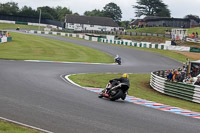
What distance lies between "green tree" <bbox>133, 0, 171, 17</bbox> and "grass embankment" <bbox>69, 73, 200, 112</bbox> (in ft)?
366

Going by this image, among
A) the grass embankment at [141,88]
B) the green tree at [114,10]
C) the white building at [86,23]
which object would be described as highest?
the green tree at [114,10]

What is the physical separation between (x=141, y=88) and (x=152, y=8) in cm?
11817

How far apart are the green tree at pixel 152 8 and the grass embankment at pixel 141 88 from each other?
112 metres

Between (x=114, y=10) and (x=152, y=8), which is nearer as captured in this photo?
(x=152, y=8)

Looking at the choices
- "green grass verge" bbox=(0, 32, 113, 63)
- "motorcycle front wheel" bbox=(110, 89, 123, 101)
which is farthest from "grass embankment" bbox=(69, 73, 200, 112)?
"green grass verge" bbox=(0, 32, 113, 63)

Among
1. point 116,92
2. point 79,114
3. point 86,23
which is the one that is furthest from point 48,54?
point 86,23

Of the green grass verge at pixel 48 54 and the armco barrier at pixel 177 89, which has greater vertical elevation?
the green grass verge at pixel 48 54

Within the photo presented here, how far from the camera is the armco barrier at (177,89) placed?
18.5 meters

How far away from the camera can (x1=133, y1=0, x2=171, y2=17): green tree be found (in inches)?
5247

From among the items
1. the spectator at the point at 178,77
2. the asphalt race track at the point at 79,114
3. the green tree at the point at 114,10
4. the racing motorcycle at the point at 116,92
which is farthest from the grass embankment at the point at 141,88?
the green tree at the point at 114,10

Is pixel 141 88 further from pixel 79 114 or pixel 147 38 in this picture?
pixel 147 38

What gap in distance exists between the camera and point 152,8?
13512 cm

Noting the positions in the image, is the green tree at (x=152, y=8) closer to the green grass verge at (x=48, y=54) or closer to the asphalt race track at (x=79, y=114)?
the green grass verge at (x=48, y=54)

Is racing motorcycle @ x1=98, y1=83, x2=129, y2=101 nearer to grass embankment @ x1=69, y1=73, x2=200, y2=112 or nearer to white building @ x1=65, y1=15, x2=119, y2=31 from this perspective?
grass embankment @ x1=69, y1=73, x2=200, y2=112
